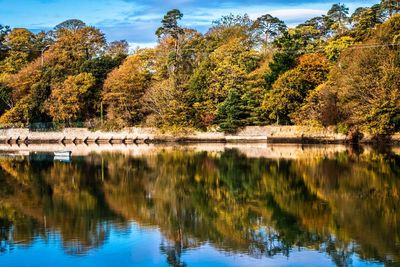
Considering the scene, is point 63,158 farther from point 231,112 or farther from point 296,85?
point 296,85

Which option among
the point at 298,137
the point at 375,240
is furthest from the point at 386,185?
the point at 298,137

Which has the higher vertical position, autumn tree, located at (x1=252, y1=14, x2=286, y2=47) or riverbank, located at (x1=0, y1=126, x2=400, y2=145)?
autumn tree, located at (x1=252, y1=14, x2=286, y2=47)

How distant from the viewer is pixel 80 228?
1800 centimetres

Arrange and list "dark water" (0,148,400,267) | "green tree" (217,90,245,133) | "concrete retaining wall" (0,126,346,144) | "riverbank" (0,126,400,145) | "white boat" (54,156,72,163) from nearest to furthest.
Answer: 1. "dark water" (0,148,400,267)
2. "white boat" (54,156,72,163)
3. "riverbank" (0,126,400,145)
4. "concrete retaining wall" (0,126,346,144)
5. "green tree" (217,90,245,133)

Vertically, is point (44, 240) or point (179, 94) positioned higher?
point (179, 94)

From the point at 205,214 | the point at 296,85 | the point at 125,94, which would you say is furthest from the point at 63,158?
the point at 125,94

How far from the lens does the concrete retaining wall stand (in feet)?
177

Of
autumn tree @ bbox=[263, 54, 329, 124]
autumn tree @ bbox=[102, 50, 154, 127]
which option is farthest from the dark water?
autumn tree @ bbox=[102, 50, 154, 127]

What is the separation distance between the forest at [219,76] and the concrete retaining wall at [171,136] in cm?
77

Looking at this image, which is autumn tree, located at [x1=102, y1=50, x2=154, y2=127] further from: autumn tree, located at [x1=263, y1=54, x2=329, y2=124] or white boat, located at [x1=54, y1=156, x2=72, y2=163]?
white boat, located at [x1=54, y1=156, x2=72, y2=163]

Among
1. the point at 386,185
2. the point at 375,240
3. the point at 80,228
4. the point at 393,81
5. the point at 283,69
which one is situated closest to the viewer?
the point at 375,240

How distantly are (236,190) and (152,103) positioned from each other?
126ft

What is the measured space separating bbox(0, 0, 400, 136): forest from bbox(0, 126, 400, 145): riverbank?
0.77 m

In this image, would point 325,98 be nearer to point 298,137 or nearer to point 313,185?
point 298,137
